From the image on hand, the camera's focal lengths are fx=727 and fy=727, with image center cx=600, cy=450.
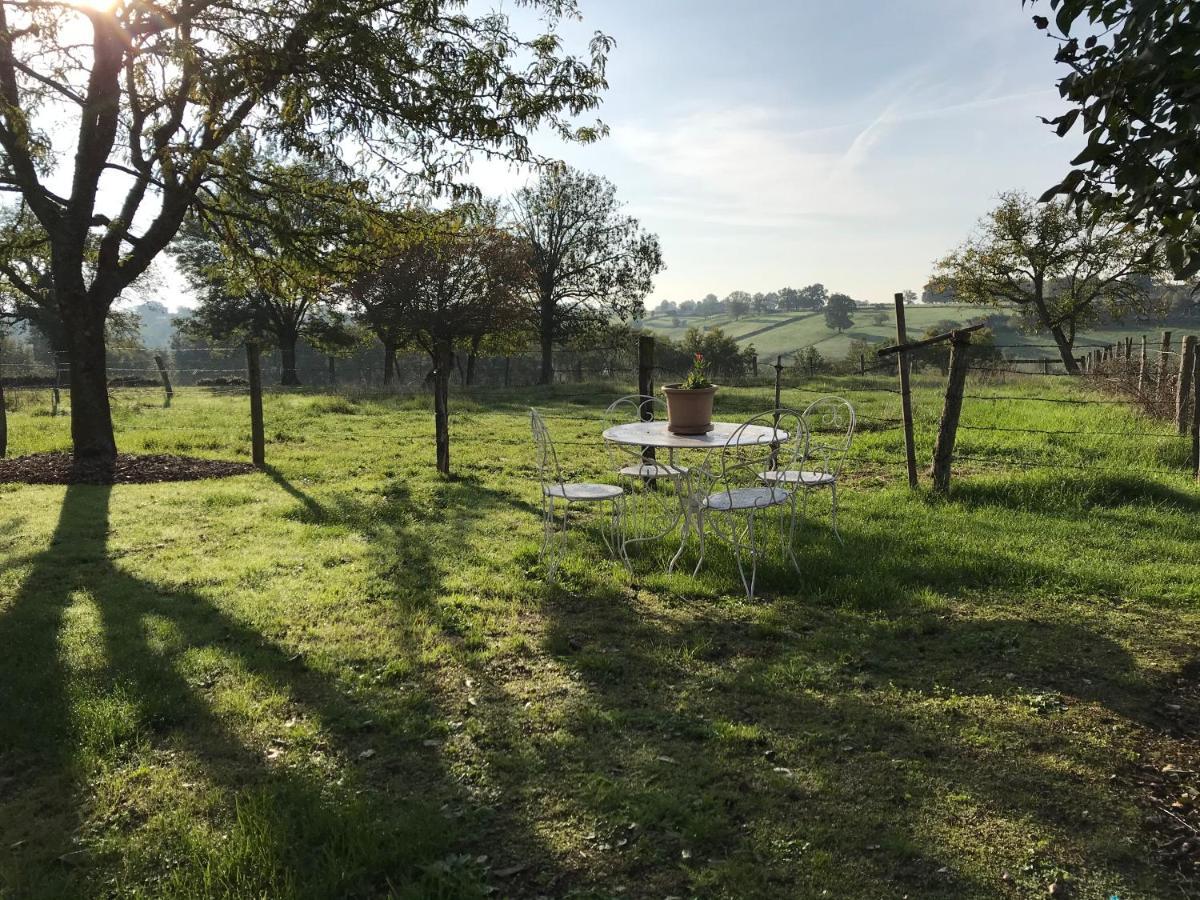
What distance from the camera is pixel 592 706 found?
323cm

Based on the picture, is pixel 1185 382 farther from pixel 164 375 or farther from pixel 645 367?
pixel 164 375

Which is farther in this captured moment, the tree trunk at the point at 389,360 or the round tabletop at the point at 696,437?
the tree trunk at the point at 389,360

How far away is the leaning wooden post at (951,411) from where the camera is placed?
6.66 meters

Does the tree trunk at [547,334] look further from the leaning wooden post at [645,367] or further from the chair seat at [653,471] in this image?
the chair seat at [653,471]

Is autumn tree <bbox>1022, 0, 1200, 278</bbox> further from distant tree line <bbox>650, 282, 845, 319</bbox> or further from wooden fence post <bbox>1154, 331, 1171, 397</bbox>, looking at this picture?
distant tree line <bbox>650, 282, 845, 319</bbox>

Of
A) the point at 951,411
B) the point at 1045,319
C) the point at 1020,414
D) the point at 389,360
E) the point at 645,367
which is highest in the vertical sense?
the point at 1045,319

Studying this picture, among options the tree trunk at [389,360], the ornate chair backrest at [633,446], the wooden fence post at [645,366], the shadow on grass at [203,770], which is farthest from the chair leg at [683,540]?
the tree trunk at [389,360]

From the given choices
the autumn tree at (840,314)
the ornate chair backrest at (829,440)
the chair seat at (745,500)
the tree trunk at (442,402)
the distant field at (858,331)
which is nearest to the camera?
the chair seat at (745,500)

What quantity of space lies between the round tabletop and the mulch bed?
226 inches

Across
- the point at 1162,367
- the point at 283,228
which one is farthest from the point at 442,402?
the point at 1162,367

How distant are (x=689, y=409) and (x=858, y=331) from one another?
223 ft

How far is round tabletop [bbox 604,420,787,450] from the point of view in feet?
15.5

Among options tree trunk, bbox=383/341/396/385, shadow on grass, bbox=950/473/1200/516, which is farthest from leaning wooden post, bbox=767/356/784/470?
tree trunk, bbox=383/341/396/385

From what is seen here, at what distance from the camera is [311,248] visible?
30.6 ft
